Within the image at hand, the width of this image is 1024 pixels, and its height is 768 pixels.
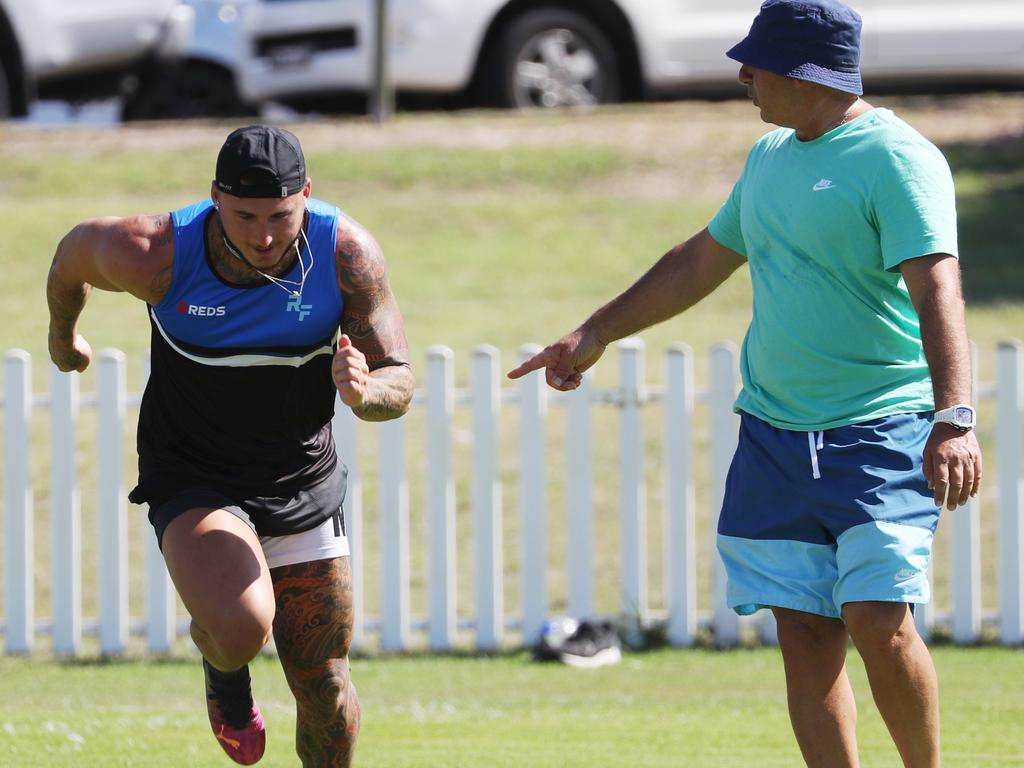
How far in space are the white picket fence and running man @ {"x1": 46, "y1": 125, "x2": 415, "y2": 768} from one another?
2.73 meters

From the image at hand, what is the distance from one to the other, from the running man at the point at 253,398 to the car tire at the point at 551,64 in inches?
352

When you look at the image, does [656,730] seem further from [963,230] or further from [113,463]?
[963,230]

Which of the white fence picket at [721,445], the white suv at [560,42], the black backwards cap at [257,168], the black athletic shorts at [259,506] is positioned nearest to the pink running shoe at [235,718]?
the black athletic shorts at [259,506]

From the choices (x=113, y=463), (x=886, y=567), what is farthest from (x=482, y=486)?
(x=886, y=567)

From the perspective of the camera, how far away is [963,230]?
39.8 ft

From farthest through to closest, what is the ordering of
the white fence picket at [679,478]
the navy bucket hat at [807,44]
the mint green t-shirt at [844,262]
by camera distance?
the white fence picket at [679,478] → the navy bucket hat at [807,44] → the mint green t-shirt at [844,262]

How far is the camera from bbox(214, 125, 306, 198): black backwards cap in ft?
12.7

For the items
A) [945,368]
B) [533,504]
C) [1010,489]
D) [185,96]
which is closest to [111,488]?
[533,504]

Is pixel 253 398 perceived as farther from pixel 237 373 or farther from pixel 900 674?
pixel 900 674

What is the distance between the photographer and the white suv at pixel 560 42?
12.8 m

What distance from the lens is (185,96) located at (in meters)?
15.7

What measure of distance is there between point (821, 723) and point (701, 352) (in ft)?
20.5

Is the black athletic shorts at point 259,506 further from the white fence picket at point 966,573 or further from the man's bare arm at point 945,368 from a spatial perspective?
the white fence picket at point 966,573

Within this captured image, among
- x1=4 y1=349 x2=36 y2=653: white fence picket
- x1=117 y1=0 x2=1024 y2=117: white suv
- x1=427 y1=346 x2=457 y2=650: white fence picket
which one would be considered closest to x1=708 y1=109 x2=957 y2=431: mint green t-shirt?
x1=427 y1=346 x2=457 y2=650: white fence picket
